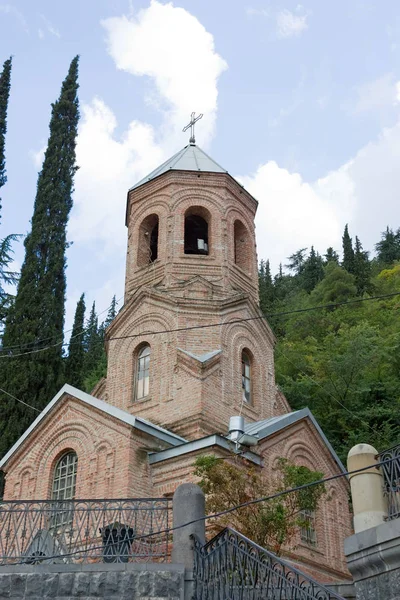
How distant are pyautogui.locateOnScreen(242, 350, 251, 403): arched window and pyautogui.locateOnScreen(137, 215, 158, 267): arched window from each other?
13.9 ft

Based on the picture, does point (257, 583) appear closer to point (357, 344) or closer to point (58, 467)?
point (58, 467)

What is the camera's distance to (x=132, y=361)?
1966 cm

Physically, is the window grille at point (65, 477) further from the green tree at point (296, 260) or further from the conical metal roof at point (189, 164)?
the green tree at point (296, 260)

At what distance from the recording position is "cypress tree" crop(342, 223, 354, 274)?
47.4 m

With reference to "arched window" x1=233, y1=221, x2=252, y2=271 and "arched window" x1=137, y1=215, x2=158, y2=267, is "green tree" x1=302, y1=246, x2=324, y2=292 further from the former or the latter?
"arched window" x1=137, y1=215, x2=158, y2=267

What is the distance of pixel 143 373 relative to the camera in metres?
19.4

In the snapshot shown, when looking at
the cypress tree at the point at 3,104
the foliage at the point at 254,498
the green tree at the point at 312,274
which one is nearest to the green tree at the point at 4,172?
the cypress tree at the point at 3,104

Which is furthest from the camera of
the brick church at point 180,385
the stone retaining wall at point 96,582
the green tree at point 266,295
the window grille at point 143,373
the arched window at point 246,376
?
the green tree at point 266,295

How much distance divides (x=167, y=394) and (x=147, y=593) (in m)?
9.21

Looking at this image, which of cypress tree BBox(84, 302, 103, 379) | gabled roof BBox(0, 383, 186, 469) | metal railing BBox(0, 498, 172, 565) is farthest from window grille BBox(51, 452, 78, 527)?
cypress tree BBox(84, 302, 103, 379)

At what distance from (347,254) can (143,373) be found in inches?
1304

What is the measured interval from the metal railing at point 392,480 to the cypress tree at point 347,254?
3938 centimetres

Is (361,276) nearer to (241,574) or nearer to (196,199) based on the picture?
(196,199)

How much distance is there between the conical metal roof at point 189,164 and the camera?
22.1m
